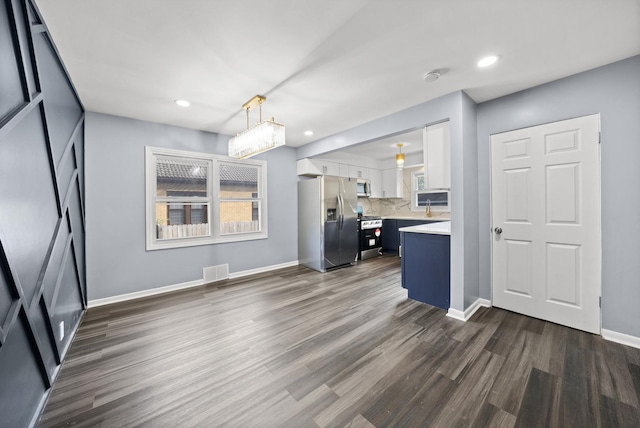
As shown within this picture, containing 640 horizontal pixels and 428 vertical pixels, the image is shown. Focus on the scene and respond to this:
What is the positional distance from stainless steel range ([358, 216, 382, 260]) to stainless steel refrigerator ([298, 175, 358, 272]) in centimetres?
50

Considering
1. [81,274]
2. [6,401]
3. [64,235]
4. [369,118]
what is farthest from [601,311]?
[81,274]

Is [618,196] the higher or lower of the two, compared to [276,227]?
higher

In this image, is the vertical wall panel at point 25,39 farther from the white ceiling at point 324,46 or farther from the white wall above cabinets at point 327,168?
the white wall above cabinets at point 327,168

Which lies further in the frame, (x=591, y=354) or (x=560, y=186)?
(x=560, y=186)

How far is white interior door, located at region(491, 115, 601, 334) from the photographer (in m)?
2.22

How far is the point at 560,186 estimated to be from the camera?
93.4 inches

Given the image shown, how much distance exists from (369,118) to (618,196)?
8.44ft

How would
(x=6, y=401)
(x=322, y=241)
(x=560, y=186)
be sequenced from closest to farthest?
(x=6, y=401) → (x=560, y=186) → (x=322, y=241)

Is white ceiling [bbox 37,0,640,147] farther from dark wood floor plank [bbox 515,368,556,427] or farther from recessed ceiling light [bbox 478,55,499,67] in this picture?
dark wood floor plank [bbox 515,368,556,427]

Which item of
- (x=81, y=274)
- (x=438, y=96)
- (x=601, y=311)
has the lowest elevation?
(x=601, y=311)

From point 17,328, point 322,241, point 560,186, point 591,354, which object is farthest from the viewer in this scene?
point 322,241

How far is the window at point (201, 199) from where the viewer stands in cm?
349

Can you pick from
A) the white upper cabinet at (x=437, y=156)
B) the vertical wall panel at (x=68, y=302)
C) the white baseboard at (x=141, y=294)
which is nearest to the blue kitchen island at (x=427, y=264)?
the white upper cabinet at (x=437, y=156)

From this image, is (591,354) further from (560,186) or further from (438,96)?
(438,96)
